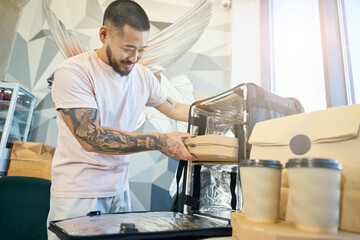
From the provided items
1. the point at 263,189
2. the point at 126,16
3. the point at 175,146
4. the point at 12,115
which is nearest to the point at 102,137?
the point at 175,146

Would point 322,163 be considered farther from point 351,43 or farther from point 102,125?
point 351,43

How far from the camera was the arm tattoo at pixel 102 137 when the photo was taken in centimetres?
96

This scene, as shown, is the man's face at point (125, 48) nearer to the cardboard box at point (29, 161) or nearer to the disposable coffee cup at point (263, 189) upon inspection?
the disposable coffee cup at point (263, 189)

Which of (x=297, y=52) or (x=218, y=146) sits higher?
(x=297, y=52)

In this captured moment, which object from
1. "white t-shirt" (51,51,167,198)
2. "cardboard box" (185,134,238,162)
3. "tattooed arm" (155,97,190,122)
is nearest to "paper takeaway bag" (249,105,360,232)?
"cardboard box" (185,134,238,162)

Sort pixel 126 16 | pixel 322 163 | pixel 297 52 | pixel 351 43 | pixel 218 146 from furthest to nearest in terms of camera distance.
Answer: pixel 297 52
pixel 351 43
pixel 126 16
pixel 218 146
pixel 322 163

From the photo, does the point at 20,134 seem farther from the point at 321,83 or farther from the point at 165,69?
the point at 321,83

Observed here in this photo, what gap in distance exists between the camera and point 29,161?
7.68ft

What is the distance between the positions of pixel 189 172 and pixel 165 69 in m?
1.95

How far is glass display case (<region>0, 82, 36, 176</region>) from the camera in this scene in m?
2.41

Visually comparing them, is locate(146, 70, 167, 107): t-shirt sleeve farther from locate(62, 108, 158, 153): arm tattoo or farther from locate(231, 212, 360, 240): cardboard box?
locate(231, 212, 360, 240): cardboard box

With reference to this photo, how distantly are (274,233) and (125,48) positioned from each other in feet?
3.08

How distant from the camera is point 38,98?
2.71 m

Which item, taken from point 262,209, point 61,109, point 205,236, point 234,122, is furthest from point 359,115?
point 61,109
